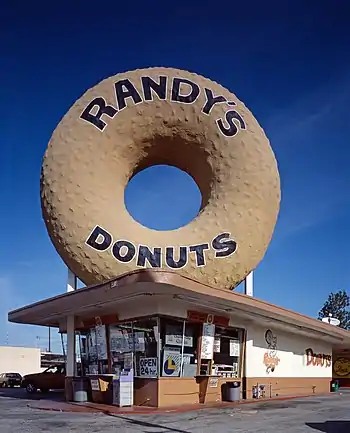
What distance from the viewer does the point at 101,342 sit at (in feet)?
57.1

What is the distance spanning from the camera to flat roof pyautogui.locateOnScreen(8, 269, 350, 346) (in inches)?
518

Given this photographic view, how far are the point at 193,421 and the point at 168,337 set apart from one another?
152 inches

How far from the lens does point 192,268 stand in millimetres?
15883

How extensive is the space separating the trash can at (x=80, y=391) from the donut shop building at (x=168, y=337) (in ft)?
0.81

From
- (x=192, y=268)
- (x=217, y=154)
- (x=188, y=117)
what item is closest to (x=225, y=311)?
(x=192, y=268)

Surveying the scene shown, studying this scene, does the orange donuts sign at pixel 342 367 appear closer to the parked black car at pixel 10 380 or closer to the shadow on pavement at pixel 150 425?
the parked black car at pixel 10 380

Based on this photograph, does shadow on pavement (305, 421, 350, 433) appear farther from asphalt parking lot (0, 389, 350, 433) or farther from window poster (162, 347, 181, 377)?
window poster (162, 347, 181, 377)

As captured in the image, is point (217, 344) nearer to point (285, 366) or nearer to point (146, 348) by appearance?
point (146, 348)

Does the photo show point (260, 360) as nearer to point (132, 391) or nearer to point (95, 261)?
point (132, 391)

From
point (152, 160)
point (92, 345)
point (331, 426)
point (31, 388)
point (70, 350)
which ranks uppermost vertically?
point (152, 160)

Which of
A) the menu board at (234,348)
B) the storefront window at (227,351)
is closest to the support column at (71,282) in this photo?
the storefront window at (227,351)

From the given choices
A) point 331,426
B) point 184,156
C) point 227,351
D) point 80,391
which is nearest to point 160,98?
point 184,156

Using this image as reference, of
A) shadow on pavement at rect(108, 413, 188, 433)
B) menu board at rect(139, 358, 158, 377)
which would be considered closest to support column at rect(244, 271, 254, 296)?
menu board at rect(139, 358, 158, 377)

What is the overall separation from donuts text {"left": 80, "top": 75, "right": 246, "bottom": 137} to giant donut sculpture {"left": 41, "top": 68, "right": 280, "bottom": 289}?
3 centimetres
